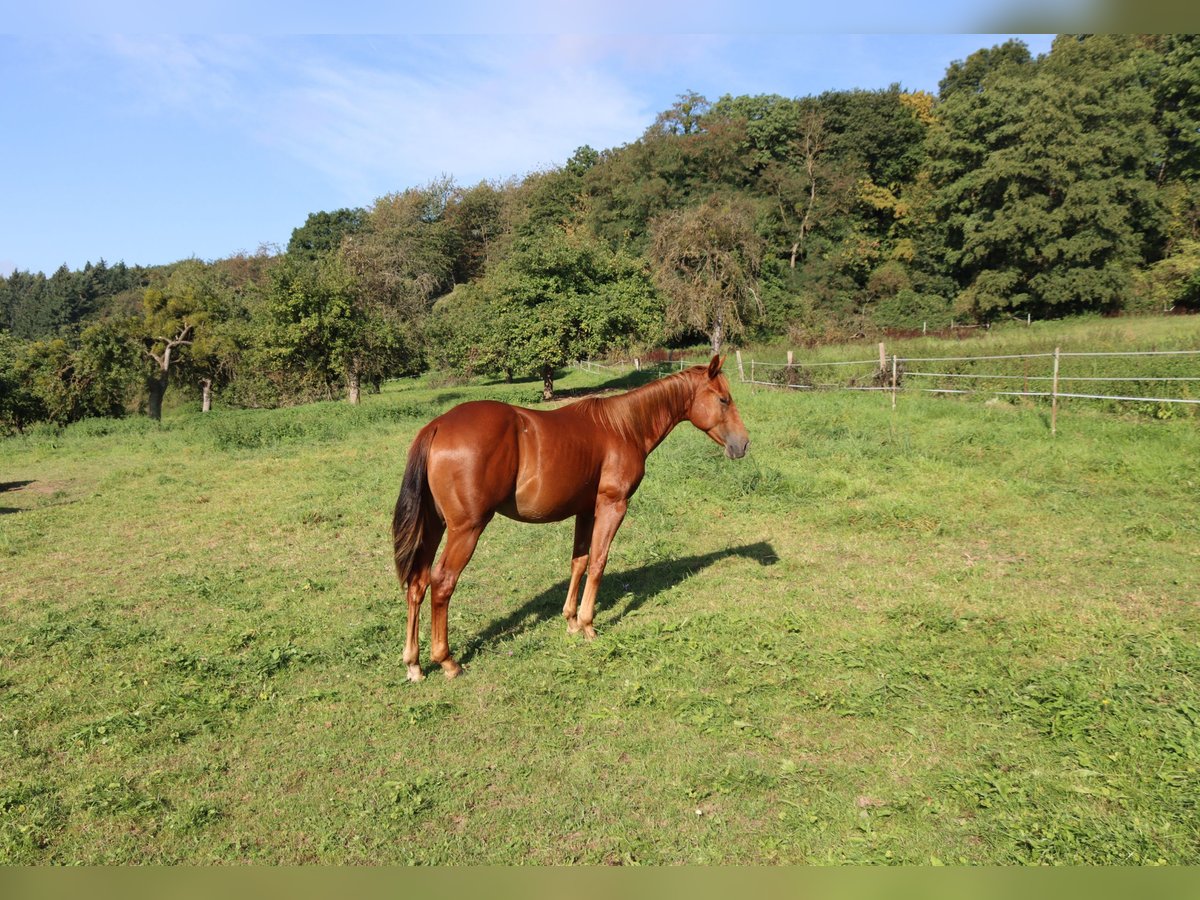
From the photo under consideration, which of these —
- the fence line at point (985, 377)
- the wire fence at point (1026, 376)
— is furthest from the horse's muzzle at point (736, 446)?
the fence line at point (985, 377)

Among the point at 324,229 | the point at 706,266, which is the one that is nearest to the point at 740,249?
the point at 706,266

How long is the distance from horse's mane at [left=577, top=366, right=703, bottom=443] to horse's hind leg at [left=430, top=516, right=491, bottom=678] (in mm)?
1470

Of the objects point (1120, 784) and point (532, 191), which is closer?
point (1120, 784)

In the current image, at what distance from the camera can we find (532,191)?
56.2 m

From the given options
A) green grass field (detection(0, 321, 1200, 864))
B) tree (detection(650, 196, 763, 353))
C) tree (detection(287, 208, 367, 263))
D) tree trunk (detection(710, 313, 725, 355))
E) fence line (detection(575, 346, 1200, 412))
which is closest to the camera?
→ green grass field (detection(0, 321, 1200, 864))

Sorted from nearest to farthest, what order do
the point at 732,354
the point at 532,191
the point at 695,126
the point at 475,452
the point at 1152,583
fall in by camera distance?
the point at 475,452 < the point at 1152,583 < the point at 732,354 < the point at 695,126 < the point at 532,191

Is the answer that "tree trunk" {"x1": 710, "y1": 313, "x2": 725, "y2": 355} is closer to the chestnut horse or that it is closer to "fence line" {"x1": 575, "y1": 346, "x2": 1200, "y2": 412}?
"fence line" {"x1": 575, "y1": 346, "x2": 1200, "y2": 412}

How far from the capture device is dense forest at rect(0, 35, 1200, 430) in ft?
87.6

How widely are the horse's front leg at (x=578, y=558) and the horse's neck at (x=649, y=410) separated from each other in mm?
757

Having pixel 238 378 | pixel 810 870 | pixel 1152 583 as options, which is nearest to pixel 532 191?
pixel 238 378

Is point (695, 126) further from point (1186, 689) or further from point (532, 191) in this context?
point (1186, 689)

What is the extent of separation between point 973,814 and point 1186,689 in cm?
198

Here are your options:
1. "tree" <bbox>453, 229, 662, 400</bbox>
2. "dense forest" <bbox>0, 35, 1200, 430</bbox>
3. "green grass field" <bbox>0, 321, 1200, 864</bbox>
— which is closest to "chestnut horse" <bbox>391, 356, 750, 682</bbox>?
"green grass field" <bbox>0, 321, 1200, 864</bbox>

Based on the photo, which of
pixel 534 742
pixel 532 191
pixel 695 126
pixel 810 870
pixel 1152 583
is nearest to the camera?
pixel 810 870
